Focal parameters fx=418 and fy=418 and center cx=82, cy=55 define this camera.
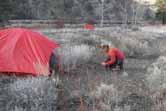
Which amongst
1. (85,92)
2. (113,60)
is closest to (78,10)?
(113,60)

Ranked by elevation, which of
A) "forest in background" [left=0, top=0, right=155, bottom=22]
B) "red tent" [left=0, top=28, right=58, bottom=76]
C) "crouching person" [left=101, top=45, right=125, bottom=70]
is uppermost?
"red tent" [left=0, top=28, right=58, bottom=76]

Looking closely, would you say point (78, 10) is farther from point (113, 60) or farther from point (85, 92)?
point (85, 92)

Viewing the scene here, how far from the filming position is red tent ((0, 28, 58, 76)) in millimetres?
10617

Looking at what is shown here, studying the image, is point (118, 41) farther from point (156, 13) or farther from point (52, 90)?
point (156, 13)

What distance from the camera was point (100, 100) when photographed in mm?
8773

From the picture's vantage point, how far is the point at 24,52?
1118 centimetres

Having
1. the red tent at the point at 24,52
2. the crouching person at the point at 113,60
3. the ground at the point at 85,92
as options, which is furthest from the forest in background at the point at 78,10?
the ground at the point at 85,92

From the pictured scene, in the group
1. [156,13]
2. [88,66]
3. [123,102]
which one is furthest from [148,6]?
[123,102]

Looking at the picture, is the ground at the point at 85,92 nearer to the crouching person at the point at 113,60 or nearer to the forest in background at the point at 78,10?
A: the crouching person at the point at 113,60

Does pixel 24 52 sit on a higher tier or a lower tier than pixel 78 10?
higher

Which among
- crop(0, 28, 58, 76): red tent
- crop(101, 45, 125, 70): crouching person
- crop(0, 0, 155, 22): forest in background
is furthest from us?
crop(0, 0, 155, 22): forest in background

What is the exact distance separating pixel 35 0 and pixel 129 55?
31.1 m

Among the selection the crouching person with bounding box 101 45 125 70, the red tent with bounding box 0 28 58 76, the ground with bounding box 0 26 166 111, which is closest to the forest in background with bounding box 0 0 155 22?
the crouching person with bounding box 101 45 125 70

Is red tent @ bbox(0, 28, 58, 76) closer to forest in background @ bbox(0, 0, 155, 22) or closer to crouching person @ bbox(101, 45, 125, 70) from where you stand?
crouching person @ bbox(101, 45, 125, 70)
